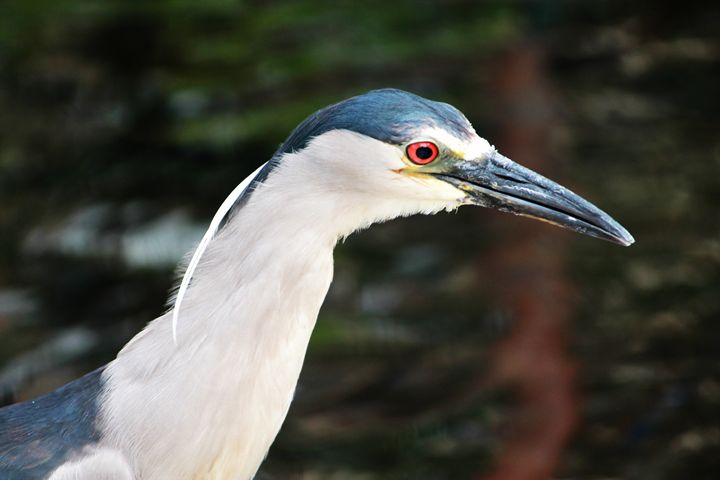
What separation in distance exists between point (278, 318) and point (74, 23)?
4.74 metres

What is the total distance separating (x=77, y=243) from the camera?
209 inches

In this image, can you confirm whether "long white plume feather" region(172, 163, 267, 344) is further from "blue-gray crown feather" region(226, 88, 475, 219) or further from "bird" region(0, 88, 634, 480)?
"blue-gray crown feather" region(226, 88, 475, 219)

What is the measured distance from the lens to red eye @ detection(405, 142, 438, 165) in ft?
8.43

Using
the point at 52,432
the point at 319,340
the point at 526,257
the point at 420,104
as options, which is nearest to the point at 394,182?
the point at 420,104

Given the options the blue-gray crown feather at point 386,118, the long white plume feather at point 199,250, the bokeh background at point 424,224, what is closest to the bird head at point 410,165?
the blue-gray crown feather at point 386,118

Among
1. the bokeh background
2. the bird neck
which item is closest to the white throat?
the bird neck

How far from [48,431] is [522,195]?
122 cm

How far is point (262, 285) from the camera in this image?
8.52 feet

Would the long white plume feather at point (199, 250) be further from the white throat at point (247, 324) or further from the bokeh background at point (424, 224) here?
the bokeh background at point (424, 224)

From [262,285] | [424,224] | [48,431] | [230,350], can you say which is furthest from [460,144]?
[424,224]

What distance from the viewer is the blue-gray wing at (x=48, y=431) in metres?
2.66

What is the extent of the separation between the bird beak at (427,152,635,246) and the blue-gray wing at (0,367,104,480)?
0.98 meters

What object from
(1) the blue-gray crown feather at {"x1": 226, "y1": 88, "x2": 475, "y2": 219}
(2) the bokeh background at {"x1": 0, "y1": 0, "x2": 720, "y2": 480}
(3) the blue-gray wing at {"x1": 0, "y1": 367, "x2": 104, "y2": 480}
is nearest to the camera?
(1) the blue-gray crown feather at {"x1": 226, "y1": 88, "x2": 475, "y2": 219}

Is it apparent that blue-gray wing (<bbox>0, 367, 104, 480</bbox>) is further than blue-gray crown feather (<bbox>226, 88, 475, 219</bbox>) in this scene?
Yes
